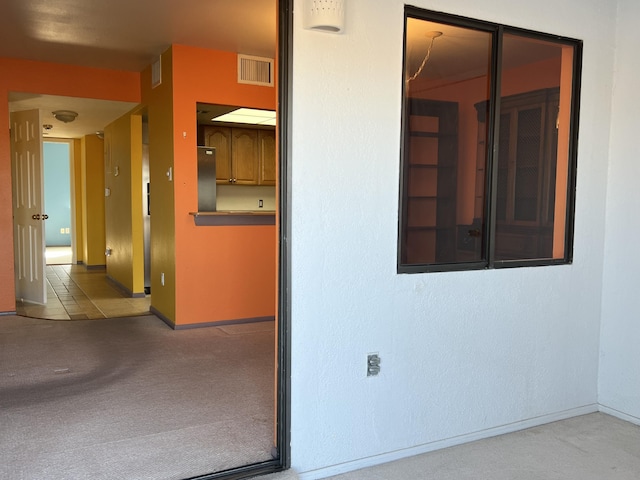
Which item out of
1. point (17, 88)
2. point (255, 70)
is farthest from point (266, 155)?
point (17, 88)

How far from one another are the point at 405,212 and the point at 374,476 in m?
1.22

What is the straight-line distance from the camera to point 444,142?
2.71 m

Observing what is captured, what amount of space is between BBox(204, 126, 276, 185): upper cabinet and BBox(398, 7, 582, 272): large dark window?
4979 millimetres

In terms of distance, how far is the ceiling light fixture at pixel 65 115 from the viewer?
6.48m

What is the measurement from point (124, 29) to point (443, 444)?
3794mm

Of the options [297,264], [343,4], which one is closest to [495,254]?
[297,264]

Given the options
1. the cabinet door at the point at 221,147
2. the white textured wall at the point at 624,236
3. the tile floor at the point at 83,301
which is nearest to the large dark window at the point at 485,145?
the white textured wall at the point at 624,236

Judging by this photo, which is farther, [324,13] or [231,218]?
[231,218]

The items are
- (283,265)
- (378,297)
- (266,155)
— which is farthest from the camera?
(266,155)

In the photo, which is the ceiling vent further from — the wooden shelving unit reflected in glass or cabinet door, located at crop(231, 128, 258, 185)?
the wooden shelving unit reflected in glass

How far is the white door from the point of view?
5836 mm

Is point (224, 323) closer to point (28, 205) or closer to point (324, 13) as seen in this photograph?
point (28, 205)

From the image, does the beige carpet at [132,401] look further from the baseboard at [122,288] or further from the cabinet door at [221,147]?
the cabinet door at [221,147]

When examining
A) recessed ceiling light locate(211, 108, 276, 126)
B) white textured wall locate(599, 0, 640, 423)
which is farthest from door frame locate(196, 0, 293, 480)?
recessed ceiling light locate(211, 108, 276, 126)
